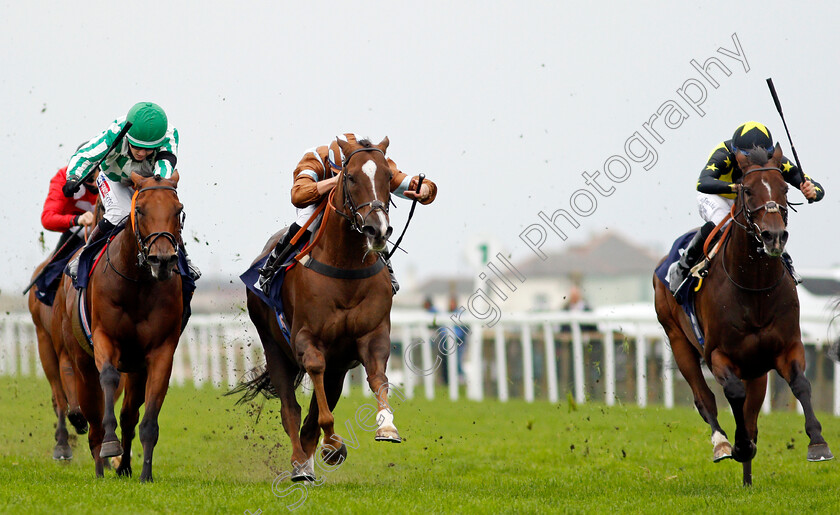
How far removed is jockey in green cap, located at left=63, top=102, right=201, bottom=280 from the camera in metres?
7.31

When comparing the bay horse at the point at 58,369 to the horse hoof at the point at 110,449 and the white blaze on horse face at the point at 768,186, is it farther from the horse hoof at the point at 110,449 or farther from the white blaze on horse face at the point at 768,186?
the white blaze on horse face at the point at 768,186

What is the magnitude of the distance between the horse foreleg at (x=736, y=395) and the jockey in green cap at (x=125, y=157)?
11.8 ft

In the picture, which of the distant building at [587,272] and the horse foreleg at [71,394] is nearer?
the horse foreleg at [71,394]

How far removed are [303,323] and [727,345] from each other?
274 cm

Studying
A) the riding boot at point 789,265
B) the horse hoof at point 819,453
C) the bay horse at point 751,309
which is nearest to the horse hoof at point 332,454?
the bay horse at point 751,309

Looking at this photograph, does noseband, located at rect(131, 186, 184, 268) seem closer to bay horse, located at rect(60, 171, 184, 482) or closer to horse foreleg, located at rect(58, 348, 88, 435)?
bay horse, located at rect(60, 171, 184, 482)

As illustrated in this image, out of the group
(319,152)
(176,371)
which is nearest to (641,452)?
(319,152)

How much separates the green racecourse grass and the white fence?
29.2 inches

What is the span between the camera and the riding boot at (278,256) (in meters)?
7.38

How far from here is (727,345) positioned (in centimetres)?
704

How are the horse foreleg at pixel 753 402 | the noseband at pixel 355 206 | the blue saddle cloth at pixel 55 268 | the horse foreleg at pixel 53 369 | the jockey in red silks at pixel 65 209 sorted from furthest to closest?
the horse foreleg at pixel 53 369 < the jockey in red silks at pixel 65 209 < the blue saddle cloth at pixel 55 268 < the horse foreleg at pixel 753 402 < the noseband at pixel 355 206

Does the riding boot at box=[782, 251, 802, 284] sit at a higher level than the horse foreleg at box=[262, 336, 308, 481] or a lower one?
higher

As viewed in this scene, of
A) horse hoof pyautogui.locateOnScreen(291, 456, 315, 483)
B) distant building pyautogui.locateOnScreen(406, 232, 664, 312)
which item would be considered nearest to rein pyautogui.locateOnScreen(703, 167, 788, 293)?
horse hoof pyautogui.locateOnScreen(291, 456, 315, 483)

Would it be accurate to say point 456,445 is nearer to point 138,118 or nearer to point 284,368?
point 284,368
